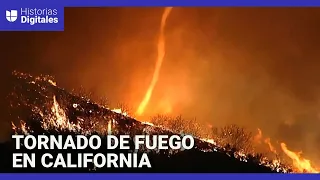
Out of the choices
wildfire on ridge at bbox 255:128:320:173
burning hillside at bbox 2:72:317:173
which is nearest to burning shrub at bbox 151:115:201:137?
burning hillside at bbox 2:72:317:173

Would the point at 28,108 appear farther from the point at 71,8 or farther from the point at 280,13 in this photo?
the point at 280,13

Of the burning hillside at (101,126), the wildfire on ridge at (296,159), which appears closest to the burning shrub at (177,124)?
the burning hillside at (101,126)

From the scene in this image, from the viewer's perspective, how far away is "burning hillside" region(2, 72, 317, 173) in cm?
126

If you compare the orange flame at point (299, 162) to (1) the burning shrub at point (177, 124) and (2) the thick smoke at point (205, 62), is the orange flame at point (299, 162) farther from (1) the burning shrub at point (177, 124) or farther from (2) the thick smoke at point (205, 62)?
(1) the burning shrub at point (177, 124)

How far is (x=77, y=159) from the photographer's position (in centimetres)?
126

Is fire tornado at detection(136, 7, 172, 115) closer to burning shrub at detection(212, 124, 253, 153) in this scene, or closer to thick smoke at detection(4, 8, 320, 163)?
thick smoke at detection(4, 8, 320, 163)

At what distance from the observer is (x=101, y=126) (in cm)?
127

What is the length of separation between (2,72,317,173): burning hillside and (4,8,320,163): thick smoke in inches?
1.8

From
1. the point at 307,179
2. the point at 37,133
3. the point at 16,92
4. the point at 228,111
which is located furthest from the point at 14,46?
the point at 307,179

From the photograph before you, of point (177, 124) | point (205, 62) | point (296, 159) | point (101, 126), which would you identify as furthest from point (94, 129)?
point (296, 159)

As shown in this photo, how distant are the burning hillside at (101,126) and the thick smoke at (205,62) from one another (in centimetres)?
5

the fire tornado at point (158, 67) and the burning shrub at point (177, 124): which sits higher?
the fire tornado at point (158, 67)

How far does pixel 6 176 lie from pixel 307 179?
1.02 meters

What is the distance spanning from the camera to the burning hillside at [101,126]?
4.13 ft
